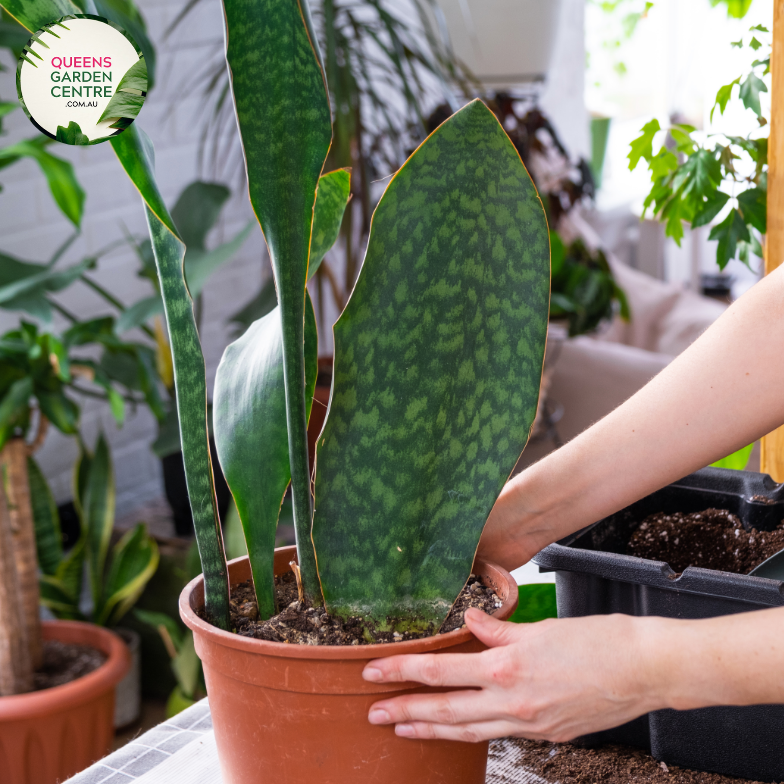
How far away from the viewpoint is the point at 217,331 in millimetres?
2340

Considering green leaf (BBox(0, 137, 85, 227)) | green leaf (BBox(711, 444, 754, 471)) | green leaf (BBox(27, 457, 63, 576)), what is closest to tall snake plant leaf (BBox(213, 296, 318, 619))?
green leaf (BBox(711, 444, 754, 471))

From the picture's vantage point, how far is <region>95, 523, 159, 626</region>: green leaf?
158 centimetres

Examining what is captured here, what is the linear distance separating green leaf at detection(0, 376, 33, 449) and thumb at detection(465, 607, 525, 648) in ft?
3.29

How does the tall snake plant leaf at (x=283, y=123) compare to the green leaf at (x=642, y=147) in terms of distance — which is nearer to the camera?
the tall snake plant leaf at (x=283, y=123)

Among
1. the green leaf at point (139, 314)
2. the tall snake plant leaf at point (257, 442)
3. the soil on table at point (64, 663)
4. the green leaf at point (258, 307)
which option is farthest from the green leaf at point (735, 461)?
the soil on table at point (64, 663)

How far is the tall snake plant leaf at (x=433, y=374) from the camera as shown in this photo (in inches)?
17.3

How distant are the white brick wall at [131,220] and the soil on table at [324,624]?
1309 millimetres

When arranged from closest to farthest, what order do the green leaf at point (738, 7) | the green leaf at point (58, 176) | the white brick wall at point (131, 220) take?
the green leaf at point (738, 7) → the green leaf at point (58, 176) → the white brick wall at point (131, 220)

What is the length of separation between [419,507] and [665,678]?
16 centimetres

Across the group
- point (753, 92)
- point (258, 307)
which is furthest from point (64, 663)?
point (753, 92)

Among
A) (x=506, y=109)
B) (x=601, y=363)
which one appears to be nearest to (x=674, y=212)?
(x=601, y=363)

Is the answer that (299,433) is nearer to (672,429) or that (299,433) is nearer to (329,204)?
(329,204)

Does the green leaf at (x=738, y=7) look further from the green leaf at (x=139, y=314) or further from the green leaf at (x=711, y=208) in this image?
the green leaf at (x=139, y=314)

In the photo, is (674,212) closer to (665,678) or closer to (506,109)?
(665,678)
